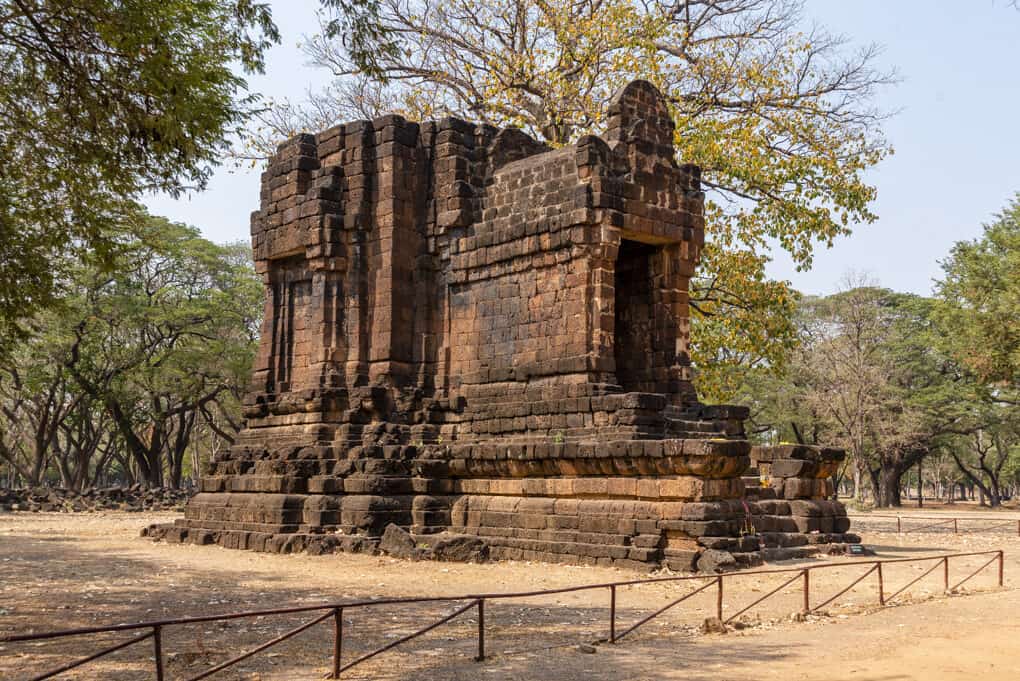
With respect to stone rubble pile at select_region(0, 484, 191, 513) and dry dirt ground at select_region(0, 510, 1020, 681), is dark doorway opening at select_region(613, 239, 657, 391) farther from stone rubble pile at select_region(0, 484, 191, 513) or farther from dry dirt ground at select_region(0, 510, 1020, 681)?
stone rubble pile at select_region(0, 484, 191, 513)

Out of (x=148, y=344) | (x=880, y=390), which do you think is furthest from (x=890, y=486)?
(x=148, y=344)

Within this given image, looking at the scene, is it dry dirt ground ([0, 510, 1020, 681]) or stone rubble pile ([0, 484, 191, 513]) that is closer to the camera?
dry dirt ground ([0, 510, 1020, 681])

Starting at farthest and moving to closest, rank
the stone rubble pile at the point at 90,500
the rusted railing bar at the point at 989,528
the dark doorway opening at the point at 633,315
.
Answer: the stone rubble pile at the point at 90,500 < the rusted railing bar at the point at 989,528 < the dark doorway opening at the point at 633,315

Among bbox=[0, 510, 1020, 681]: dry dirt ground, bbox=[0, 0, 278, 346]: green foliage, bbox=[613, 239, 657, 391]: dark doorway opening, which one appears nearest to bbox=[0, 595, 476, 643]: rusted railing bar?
bbox=[0, 510, 1020, 681]: dry dirt ground

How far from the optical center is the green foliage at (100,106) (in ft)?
29.5

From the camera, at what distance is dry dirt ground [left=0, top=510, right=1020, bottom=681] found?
7238mm

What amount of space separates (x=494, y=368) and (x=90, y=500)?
70.9ft

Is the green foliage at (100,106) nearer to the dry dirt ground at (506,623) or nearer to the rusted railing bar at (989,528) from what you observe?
the dry dirt ground at (506,623)

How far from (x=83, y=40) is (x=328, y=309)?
27.7ft

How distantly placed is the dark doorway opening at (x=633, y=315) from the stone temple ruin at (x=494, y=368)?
37 mm

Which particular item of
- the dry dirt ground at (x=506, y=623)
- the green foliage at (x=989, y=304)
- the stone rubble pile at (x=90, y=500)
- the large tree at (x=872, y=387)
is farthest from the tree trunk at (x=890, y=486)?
the dry dirt ground at (x=506, y=623)

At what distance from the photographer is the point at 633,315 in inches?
650

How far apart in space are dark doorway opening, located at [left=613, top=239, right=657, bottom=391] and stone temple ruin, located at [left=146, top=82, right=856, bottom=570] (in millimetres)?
37

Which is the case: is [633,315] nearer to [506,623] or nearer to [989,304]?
[506,623]
